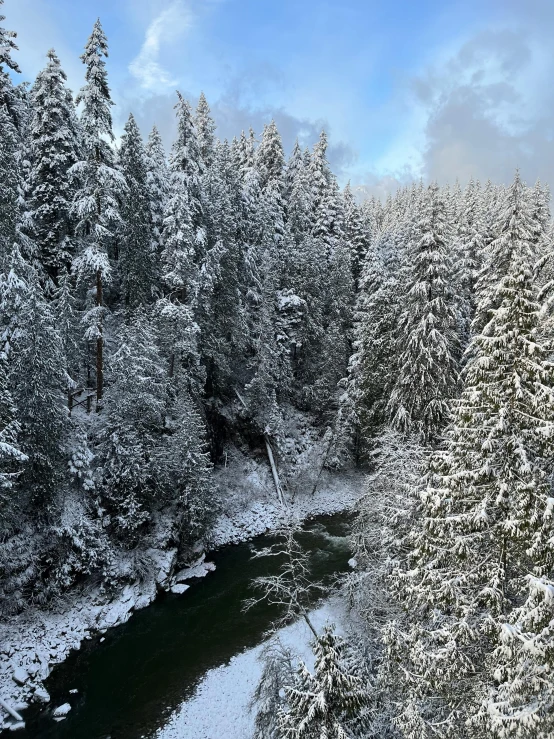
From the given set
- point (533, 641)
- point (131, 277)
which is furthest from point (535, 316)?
point (131, 277)

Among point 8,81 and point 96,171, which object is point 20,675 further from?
point 8,81

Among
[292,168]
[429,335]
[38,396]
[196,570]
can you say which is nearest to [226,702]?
[196,570]

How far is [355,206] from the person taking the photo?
54.5 m

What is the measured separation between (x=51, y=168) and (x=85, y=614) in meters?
24.6

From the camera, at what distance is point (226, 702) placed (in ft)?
53.1

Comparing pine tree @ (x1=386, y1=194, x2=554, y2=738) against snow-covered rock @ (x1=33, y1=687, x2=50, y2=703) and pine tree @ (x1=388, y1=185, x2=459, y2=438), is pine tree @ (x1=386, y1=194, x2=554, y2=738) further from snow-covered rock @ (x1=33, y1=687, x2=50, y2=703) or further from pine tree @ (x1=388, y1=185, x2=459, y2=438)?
snow-covered rock @ (x1=33, y1=687, x2=50, y2=703)

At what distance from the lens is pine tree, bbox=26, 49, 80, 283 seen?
27.0 metres

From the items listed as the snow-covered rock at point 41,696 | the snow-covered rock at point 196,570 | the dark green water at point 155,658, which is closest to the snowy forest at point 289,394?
the snow-covered rock at point 196,570

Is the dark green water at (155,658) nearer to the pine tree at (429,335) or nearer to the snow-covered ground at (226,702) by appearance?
the snow-covered ground at (226,702)

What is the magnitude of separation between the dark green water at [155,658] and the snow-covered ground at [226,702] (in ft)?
1.50

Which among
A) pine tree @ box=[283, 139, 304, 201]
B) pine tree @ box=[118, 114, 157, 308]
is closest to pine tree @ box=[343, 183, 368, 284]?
pine tree @ box=[283, 139, 304, 201]

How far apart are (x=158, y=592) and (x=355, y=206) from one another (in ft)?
153

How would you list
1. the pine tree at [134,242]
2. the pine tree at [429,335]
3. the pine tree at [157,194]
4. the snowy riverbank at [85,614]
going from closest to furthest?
the snowy riverbank at [85,614] → the pine tree at [429,335] → the pine tree at [134,242] → the pine tree at [157,194]

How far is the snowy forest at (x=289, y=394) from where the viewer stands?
29.3ft
